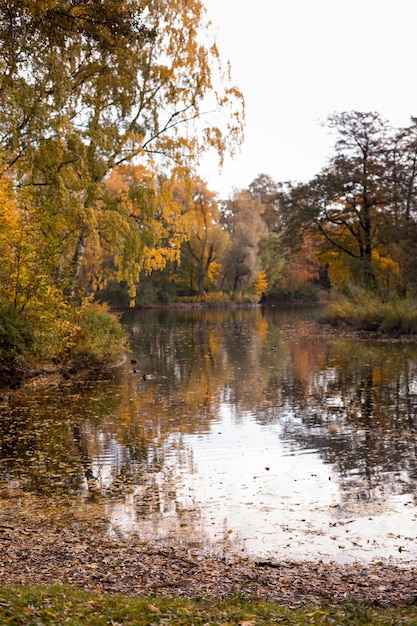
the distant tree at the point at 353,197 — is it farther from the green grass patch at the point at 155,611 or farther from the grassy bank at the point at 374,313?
the green grass patch at the point at 155,611

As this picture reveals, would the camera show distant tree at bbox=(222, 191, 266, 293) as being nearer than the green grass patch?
No

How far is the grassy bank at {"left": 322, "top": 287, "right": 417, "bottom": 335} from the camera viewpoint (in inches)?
1138

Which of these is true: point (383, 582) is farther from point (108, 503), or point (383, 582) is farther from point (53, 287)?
point (53, 287)

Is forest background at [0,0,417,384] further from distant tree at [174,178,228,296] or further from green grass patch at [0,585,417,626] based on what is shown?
distant tree at [174,178,228,296]

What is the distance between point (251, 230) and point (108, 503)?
198ft

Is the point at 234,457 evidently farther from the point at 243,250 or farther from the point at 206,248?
the point at 206,248

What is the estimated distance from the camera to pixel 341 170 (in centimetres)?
3916

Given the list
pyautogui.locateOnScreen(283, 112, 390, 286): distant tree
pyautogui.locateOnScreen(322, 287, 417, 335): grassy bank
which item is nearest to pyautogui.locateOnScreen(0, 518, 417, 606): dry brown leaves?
pyautogui.locateOnScreen(322, 287, 417, 335): grassy bank

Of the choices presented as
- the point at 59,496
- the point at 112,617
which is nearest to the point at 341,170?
the point at 59,496

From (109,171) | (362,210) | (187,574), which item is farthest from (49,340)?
(362,210)

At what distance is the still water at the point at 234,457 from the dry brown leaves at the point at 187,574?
13.6 inches

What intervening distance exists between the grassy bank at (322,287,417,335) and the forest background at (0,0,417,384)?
0.42ft

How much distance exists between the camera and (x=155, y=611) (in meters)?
4.25

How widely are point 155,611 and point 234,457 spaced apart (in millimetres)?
5369
